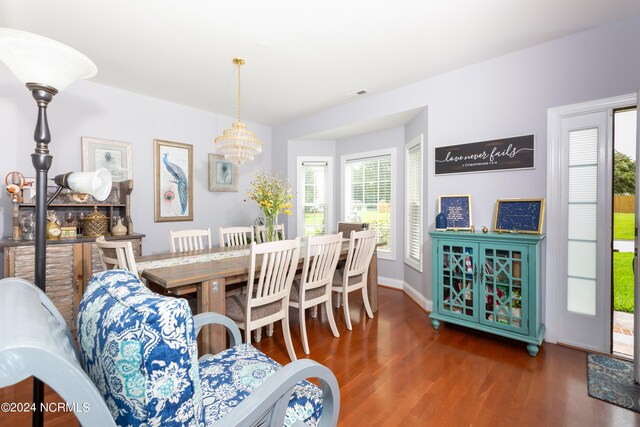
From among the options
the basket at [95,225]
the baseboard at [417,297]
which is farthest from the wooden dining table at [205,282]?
the baseboard at [417,297]

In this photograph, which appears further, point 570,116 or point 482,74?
point 482,74

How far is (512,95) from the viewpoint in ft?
9.02

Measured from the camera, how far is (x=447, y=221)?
120 inches

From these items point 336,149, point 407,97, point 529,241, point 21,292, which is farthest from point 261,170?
point 21,292

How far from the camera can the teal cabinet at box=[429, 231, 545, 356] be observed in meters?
2.37

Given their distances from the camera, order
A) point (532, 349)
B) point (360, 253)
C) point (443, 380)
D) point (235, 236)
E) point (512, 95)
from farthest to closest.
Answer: point (235, 236), point (360, 253), point (512, 95), point (532, 349), point (443, 380)

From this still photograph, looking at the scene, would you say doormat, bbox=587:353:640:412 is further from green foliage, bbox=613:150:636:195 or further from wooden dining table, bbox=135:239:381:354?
wooden dining table, bbox=135:239:381:354

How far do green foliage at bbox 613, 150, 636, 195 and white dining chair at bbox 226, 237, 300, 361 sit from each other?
9.19 ft

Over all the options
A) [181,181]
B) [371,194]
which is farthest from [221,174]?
[371,194]

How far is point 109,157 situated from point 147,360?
143 inches

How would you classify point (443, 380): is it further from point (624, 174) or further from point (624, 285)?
point (624, 285)

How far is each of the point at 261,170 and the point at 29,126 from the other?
9.59 feet

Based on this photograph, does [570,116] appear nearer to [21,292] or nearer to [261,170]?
[21,292]

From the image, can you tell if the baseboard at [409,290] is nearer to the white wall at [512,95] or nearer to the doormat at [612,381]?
the white wall at [512,95]
